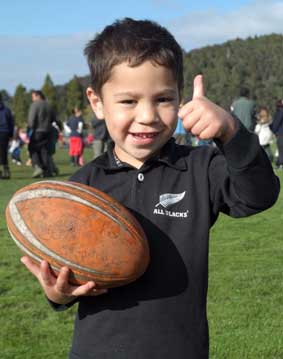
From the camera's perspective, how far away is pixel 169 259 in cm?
262


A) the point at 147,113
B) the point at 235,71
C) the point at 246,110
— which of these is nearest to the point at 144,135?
the point at 147,113

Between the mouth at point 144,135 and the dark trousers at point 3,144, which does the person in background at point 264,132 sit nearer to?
the dark trousers at point 3,144

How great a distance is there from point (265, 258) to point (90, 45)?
4.98m

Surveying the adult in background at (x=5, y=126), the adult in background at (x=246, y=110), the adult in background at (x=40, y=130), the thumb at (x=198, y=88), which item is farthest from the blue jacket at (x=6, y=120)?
the thumb at (x=198, y=88)

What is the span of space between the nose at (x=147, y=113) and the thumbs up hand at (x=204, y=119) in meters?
0.28

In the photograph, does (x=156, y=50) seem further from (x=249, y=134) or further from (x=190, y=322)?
(x=190, y=322)

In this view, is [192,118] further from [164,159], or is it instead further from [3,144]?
[3,144]

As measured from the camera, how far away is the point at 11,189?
1420 cm

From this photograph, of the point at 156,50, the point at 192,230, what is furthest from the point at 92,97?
the point at 192,230

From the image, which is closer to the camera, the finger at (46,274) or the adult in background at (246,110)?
the finger at (46,274)

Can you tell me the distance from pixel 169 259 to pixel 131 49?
2.66ft

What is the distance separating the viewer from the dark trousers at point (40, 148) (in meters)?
17.2

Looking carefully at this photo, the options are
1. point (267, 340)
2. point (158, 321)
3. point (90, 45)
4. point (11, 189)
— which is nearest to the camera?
point (158, 321)

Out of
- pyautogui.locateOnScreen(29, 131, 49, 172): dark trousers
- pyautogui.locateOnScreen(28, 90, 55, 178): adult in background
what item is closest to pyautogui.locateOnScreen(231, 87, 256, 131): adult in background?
pyautogui.locateOnScreen(28, 90, 55, 178): adult in background
